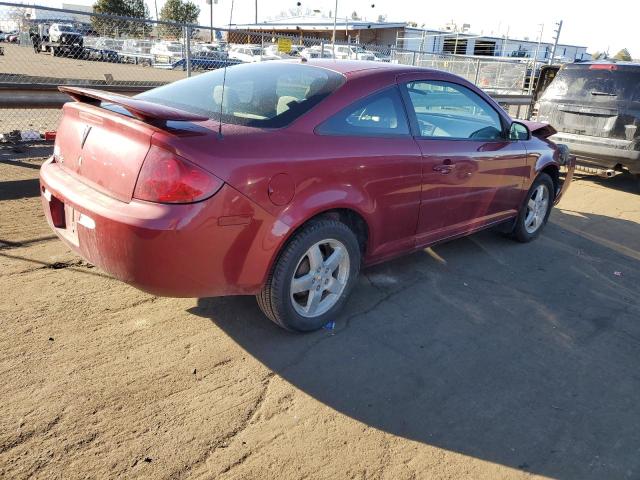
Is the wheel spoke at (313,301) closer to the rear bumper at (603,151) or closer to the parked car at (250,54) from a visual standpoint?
the rear bumper at (603,151)

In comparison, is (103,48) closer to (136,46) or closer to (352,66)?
(136,46)

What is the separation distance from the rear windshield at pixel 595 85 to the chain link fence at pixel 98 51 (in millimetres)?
4061

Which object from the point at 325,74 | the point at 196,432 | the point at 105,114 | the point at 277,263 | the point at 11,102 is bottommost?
the point at 196,432

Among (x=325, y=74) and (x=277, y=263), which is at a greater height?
(x=325, y=74)

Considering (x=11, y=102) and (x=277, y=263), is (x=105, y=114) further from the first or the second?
(x=11, y=102)

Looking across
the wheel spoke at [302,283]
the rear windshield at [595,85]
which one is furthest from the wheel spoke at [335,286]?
the rear windshield at [595,85]

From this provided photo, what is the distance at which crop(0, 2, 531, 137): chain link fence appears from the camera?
768cm

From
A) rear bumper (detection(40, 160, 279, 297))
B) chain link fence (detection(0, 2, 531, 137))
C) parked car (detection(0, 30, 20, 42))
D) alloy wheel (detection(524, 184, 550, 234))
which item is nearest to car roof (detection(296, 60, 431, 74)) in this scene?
rear bumper (detection(40, 160, 279, 297))

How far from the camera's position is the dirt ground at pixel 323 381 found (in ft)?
7.79

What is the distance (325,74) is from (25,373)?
256cm

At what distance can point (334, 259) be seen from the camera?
11.2 ft

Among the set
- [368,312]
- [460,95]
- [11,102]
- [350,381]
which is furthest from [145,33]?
[350,381]

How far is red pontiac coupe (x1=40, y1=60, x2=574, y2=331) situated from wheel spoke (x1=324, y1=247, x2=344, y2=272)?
21 mm

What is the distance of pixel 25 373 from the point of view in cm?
275
